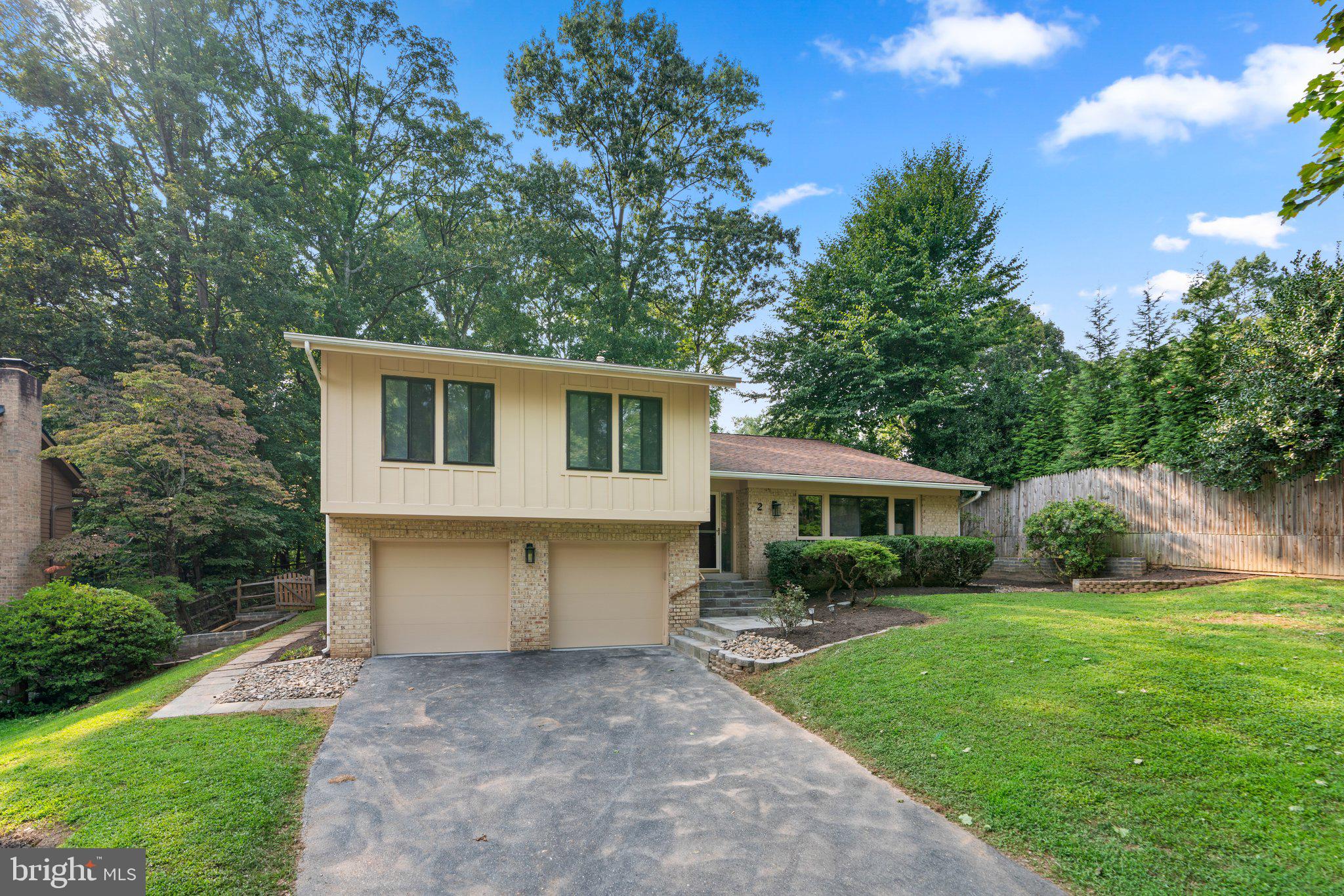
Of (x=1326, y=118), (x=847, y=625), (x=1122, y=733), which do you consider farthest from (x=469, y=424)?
(x=1326, y=118)

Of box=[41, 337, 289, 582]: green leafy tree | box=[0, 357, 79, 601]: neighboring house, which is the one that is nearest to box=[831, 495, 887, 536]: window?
box=[41, 337, 289, 582]: green leafy tree

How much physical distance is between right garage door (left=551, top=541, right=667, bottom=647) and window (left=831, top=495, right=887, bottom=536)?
4.92m

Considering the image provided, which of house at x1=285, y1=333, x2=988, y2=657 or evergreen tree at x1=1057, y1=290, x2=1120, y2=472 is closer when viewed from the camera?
house at x1=285, y1=333, x2=988, y2=657

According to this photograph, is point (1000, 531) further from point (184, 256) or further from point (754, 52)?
point (184, 256)

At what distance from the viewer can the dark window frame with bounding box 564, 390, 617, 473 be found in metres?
10.2

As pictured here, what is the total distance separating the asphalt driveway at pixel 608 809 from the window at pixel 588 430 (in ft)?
13.3

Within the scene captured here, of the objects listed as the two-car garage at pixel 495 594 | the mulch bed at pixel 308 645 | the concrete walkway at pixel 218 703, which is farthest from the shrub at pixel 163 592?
the two-car garage at pixel 495 594

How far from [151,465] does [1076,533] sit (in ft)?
68.2

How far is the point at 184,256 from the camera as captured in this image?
15859 mm

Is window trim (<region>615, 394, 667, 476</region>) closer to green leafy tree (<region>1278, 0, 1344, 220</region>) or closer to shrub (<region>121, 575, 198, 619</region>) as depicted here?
green leafy tree (<region>1278, 0, 1344, 220</region>)

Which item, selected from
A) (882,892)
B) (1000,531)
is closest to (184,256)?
(882,892)

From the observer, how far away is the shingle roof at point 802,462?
13094 mm

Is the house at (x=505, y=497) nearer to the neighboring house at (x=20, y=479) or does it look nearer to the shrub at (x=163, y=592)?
the shrub at (x=163, y=592)

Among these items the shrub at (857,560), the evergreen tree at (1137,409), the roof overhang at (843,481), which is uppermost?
the evergreen tree at (1137,409)
